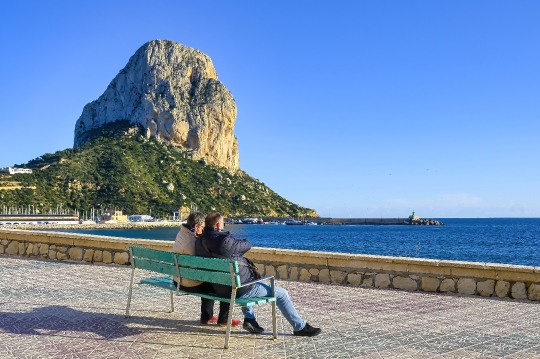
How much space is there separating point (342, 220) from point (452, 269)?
165620mm

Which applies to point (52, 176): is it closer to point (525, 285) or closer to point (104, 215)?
point (104, 215)

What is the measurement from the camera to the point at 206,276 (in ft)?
16.2

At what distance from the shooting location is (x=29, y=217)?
82.6m

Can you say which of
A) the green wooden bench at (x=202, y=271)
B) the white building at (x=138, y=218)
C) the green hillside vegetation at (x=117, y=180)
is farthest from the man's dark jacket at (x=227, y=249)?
the white building at (x=138, y=218)

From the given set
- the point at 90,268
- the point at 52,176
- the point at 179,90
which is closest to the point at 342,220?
the point at 179,90

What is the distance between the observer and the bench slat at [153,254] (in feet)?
17.6


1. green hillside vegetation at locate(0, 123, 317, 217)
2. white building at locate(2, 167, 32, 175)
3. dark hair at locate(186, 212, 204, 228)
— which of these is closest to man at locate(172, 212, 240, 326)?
dark hair at locate(186, 212, 204, 228)

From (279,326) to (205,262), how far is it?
1.23 meters

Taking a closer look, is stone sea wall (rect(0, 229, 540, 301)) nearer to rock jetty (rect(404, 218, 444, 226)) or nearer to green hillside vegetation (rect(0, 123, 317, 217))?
green hillside vegetation (rect(0, 123, 317, 217))

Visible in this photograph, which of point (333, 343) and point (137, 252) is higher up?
point (137, 252)

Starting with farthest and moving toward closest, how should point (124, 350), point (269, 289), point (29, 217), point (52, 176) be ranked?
1. point (52, 176)
2. point (29, 217)
3. point (269, 289)
4. point (124, 350)

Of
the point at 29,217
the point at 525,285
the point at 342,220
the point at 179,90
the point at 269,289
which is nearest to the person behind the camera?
the point at 269,289

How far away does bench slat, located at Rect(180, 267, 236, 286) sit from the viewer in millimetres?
4739

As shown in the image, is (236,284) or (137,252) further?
(137,252)
